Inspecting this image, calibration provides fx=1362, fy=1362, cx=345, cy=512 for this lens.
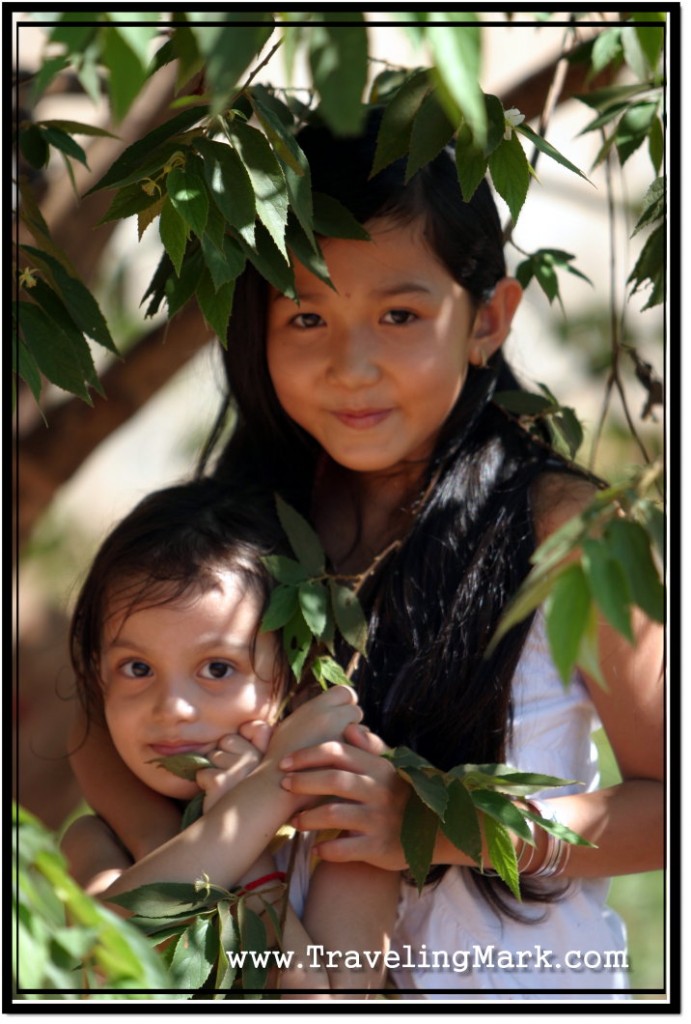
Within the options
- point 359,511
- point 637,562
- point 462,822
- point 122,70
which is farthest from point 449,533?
point 122,70

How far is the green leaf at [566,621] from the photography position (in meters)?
0.72

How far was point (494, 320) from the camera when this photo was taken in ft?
5.09

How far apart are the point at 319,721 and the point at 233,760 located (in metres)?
0.12

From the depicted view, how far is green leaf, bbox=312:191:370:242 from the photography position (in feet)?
4.14

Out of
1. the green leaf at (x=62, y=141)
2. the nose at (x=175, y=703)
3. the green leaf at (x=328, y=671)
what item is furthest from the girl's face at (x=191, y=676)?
the green leaf at (x=62, y=141)

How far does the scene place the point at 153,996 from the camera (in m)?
0.96

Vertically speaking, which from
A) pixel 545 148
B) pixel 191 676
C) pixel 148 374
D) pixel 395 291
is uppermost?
pixel 148 374

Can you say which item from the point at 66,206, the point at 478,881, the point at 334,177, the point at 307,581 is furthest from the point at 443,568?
the point at 66,206

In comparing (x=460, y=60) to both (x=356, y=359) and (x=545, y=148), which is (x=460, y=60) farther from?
(x=356, y=359)

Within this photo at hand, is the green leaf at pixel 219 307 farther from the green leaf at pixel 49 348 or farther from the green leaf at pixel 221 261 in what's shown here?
the green leaf at pixel 49 348

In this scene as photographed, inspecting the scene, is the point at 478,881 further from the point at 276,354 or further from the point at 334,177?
the point at 334,177

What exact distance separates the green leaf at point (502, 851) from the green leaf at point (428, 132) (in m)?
0.55

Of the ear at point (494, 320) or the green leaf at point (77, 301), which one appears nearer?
the green leaf at point (77, 301)

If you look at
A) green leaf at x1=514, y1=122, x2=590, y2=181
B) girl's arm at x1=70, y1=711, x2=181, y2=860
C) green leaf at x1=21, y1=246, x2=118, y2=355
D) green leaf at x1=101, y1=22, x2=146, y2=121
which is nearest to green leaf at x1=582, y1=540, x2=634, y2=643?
green leaf at x1=101, y1=22, x2=146, y2=121
